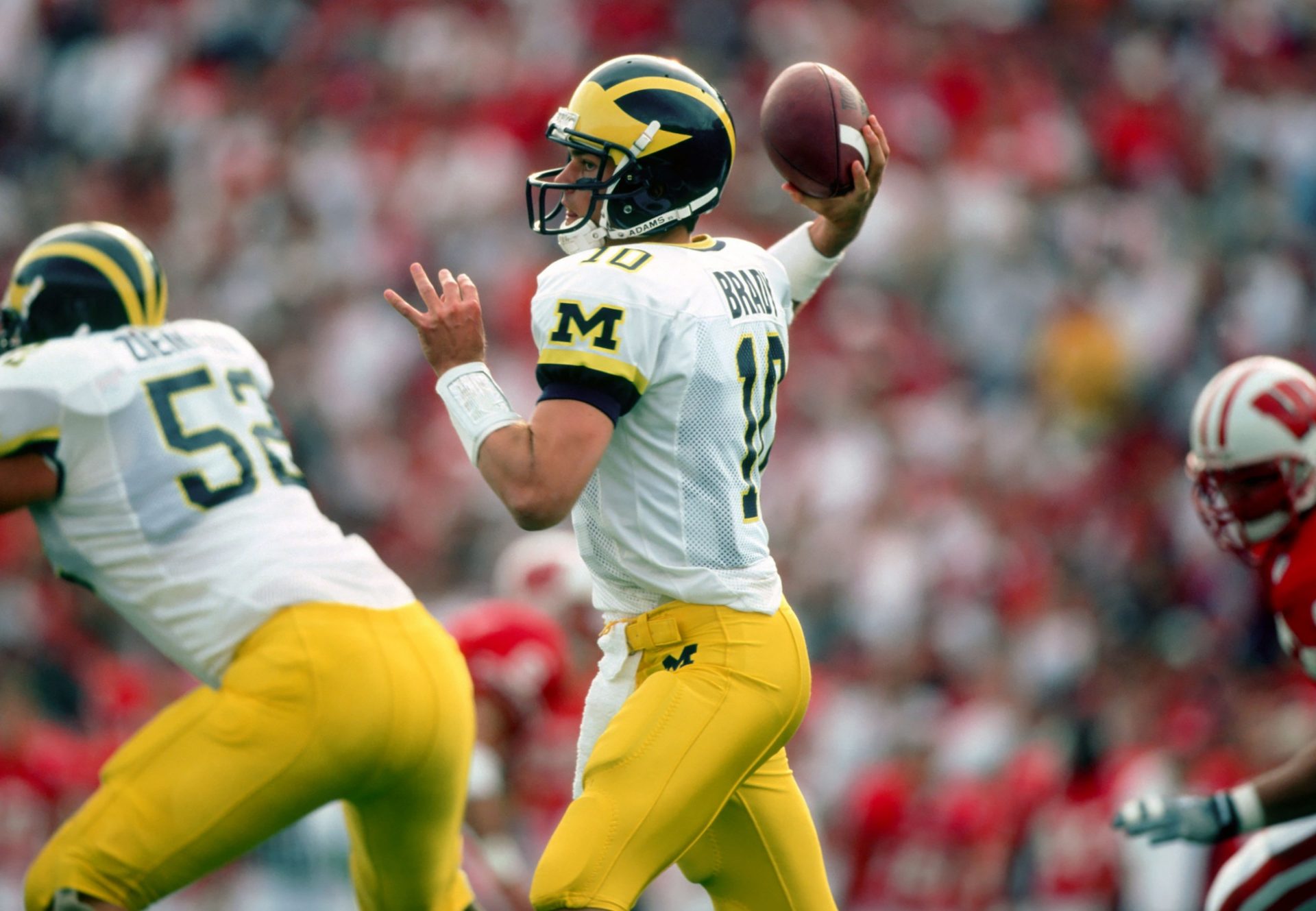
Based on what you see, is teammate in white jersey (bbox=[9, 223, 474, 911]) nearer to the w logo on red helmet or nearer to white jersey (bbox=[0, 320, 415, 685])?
white jersey (bbox=[0, 320, 415, 685])

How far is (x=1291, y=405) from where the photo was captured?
4445 millimetres

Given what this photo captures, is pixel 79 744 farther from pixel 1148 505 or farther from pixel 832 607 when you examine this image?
pixel 1148 505

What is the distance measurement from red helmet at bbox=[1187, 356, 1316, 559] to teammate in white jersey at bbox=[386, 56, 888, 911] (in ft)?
4.03

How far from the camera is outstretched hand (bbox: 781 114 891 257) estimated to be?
169 inches

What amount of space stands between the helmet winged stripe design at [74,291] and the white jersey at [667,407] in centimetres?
112

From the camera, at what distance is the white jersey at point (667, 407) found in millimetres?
3564

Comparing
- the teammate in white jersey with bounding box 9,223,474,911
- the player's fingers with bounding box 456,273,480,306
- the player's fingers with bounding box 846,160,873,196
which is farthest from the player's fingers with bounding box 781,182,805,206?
the teammate in white jersey with bounding box 9,223,474,911

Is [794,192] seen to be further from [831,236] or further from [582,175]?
[582,175]

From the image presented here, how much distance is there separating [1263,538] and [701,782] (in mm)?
1737

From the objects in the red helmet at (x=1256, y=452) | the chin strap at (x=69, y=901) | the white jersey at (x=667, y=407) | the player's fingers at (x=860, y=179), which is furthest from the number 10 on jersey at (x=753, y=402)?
the chin strap at (x=69, y=901)

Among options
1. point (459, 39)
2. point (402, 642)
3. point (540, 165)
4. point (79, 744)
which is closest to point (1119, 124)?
point (540, 165)

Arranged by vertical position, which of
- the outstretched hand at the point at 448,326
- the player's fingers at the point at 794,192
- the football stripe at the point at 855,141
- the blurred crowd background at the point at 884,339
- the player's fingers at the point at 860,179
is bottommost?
the blurred crowd background at the point at 884,339

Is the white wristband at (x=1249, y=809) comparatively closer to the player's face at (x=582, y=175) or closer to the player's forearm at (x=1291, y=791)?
the player's forearm at (x=1291, y=791)

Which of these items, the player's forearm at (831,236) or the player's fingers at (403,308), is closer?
the player's fingers at (403,308)
